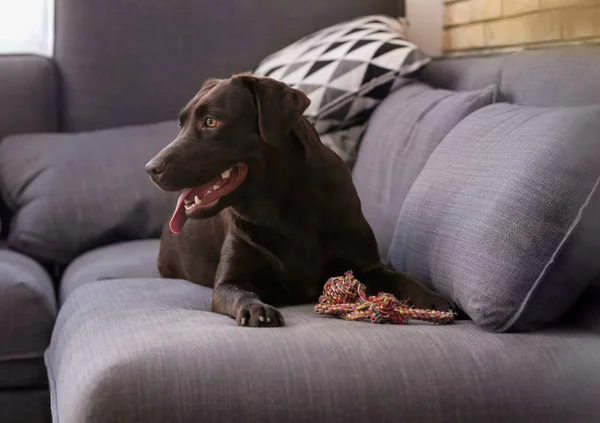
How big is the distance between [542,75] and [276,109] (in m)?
0.64

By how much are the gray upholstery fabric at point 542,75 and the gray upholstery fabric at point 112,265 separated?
3.41 feet

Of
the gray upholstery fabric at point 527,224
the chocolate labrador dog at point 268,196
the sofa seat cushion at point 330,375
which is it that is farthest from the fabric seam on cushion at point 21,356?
the gray upholstery fabric at point 527,224

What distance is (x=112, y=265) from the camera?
2.49 m

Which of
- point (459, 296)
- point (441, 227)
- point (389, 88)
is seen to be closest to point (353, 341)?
point (459, 296)

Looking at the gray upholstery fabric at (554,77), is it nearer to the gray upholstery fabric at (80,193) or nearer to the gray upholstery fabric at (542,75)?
the gray upholstery fabric at (542,75)

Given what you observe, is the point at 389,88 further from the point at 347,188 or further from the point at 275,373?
the point at 275,373

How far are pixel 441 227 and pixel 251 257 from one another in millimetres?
442

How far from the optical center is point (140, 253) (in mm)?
2670

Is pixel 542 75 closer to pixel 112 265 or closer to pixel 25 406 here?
pixel 112 265

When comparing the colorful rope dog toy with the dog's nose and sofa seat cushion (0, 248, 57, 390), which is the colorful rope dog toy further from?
sofa seat cushion (0, 248, 57, 390)

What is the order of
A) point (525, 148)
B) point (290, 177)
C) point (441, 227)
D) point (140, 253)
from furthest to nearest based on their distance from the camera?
point (140, 253), point (290, 177), point (441, 227), point (525, 148)

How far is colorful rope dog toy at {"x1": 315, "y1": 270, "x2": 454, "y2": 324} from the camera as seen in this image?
170 centimetres

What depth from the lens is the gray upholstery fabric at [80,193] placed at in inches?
110

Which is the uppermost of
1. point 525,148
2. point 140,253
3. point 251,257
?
point 525,148
